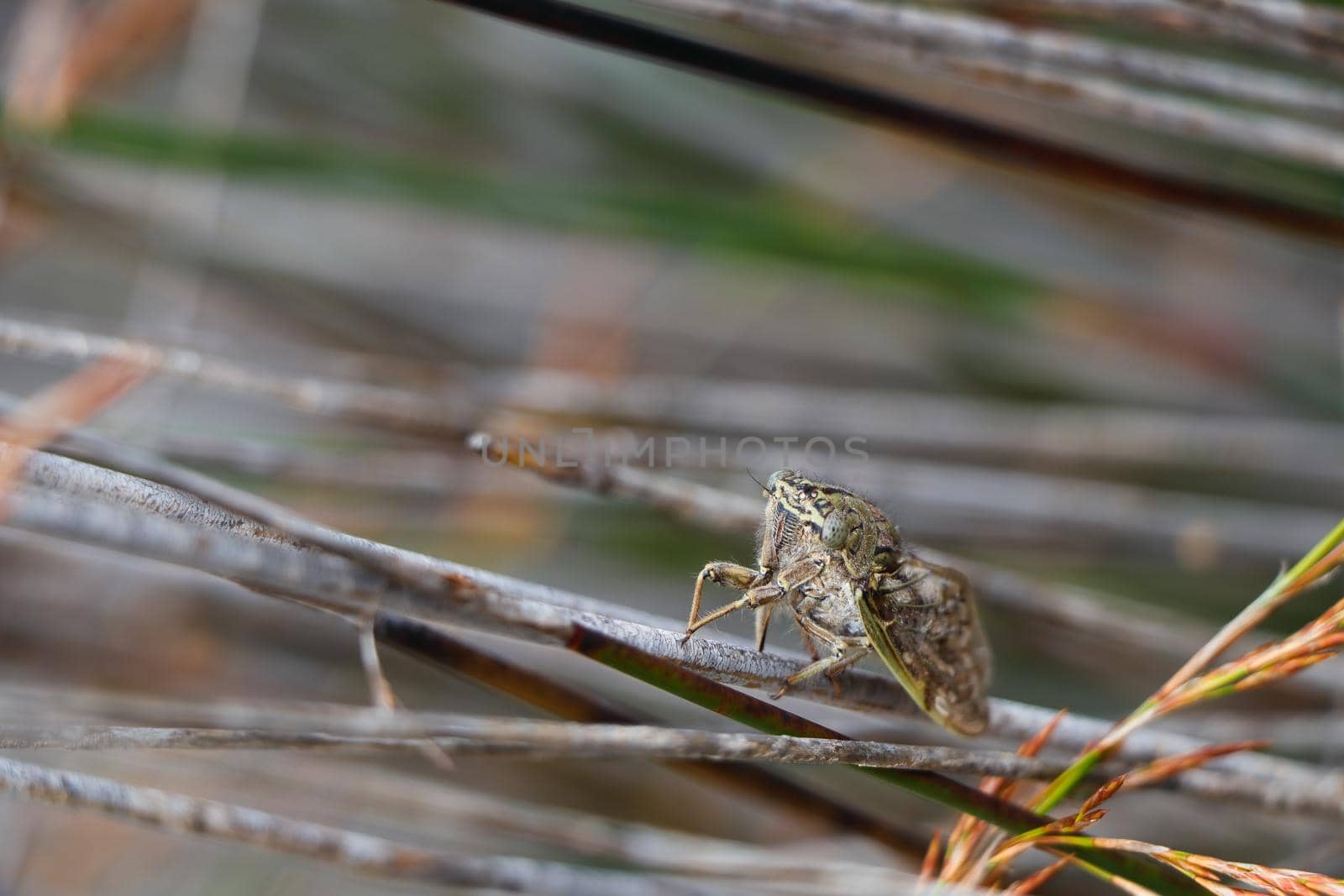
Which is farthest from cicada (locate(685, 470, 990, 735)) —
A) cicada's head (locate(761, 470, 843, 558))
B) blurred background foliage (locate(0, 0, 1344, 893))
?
blurred background foliage (locate(0, 0, 1344, 893))

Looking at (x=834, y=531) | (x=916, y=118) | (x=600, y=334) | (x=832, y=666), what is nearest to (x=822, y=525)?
(x=834, y=531)

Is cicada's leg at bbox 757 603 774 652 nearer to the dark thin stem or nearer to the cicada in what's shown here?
the cicada

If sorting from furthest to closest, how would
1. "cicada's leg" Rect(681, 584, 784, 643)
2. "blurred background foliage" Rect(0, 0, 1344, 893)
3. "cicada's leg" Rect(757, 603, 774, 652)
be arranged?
"blurred background foliage" Rect(0, 0, 1344, 893) → "cicada's leg" Rect(757, 603, 774, 652) → "cicada's leg" Rect(681, 584, 784, 643)

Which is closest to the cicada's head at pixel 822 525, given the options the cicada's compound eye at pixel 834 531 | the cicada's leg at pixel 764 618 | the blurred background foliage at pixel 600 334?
the cicada's compound eye at pixel 834 531

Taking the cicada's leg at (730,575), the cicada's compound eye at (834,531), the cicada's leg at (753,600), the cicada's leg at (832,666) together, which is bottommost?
the cicada's leg at (832,666)

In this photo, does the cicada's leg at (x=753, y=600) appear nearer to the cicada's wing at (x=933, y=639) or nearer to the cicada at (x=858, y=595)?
the cicada at (x=858, y=595)

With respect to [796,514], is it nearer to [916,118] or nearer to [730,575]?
[730,575]

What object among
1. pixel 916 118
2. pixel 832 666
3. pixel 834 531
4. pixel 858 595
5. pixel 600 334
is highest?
pixel 916 118
